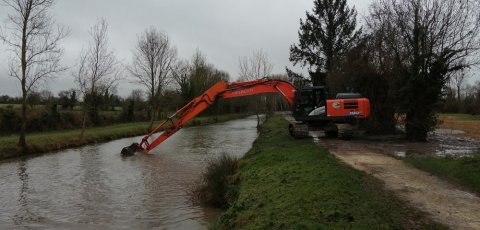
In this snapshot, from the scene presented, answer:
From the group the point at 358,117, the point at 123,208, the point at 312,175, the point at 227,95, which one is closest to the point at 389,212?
the point at 312,175

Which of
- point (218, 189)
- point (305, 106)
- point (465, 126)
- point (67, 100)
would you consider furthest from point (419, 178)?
point (67, 100)

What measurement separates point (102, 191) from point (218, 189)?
416 cm

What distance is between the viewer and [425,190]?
8.50 metres

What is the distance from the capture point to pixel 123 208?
430 inches

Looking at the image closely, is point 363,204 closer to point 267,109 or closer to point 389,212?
point 389,212

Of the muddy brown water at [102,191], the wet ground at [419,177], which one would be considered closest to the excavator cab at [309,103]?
the wet ground at [419,177]

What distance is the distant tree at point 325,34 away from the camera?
3650cm

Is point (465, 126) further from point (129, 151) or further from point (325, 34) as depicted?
point (129, 151)

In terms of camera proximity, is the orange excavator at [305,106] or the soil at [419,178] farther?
the orange excavator at [305,106]

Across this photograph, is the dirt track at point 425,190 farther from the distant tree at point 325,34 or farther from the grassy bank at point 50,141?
the distant tree at point 325,34

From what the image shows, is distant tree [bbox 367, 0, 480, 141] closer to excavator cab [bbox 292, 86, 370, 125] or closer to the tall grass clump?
excavator cab [bbox 292, 86, 370, 125]

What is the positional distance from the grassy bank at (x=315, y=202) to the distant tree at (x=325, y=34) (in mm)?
26463

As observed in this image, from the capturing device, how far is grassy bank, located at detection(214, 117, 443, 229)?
6.46 metres

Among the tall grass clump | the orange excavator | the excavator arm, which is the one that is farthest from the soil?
the excavator arm
